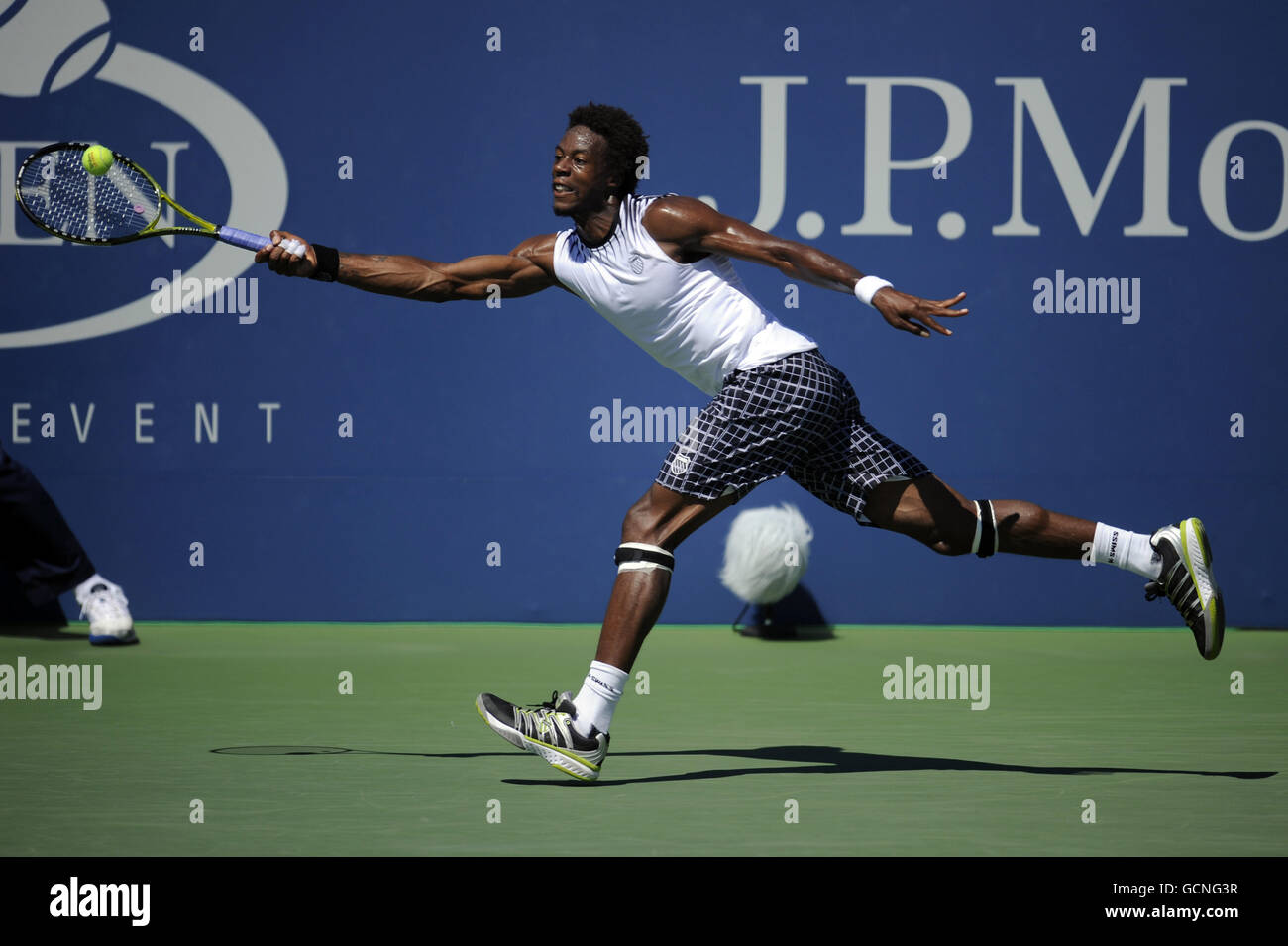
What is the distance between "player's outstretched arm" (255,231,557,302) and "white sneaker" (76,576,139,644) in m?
3.21

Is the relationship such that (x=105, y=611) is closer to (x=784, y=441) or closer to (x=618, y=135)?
(x=618, y=135)

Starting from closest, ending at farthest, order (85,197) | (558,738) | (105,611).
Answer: (558,738)
(85,197)
(105,611)

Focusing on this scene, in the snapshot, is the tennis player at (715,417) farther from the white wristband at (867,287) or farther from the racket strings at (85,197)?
the racket strings at (85,197)

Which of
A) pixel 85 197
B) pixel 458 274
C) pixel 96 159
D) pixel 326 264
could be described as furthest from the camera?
pixel 85 197

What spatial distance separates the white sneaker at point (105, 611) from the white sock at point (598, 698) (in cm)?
376

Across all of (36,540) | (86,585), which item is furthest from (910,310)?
(36,540)

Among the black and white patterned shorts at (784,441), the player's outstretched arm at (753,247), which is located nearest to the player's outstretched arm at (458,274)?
the player's outstretched arm at (753,247)

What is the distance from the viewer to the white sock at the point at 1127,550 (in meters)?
4.56

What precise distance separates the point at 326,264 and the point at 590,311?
3.46 m

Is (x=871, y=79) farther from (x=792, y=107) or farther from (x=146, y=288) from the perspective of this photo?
(x=146, y=288)

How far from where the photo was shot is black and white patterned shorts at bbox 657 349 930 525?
437cm

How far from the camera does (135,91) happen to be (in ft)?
26.2

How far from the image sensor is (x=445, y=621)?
26.6 ft
